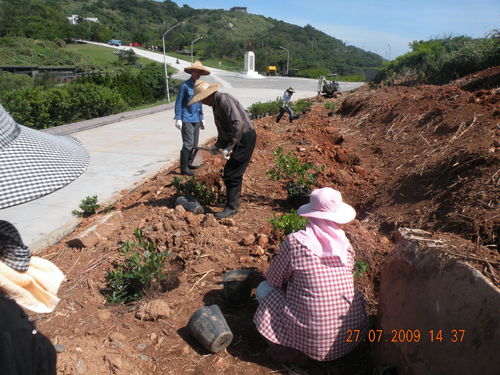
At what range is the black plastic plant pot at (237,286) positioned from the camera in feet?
10.3

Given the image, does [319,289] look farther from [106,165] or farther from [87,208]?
[106,165]

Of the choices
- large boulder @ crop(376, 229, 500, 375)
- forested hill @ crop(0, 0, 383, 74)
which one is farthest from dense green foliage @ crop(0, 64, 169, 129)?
forested hill @ crop(0, 0, 383, 74)

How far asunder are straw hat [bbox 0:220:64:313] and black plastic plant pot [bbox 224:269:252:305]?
1.90 metres

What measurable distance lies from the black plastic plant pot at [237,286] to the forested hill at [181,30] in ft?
142

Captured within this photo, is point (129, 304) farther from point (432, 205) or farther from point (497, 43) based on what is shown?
point (497, 43)

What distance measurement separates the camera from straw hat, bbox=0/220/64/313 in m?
1.26

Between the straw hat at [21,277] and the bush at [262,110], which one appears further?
the bush at [262,110]

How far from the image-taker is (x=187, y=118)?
632 centimetres

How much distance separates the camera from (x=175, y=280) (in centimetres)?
359

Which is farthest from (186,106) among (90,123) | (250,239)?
(90,123)

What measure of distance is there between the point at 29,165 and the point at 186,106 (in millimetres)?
5068

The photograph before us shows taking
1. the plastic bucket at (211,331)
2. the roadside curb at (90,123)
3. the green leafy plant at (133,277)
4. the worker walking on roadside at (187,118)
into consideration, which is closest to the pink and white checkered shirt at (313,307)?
the plastic bucket at (211,331)

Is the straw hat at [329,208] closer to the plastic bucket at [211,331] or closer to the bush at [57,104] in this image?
the plastic bucket at [211,331]
